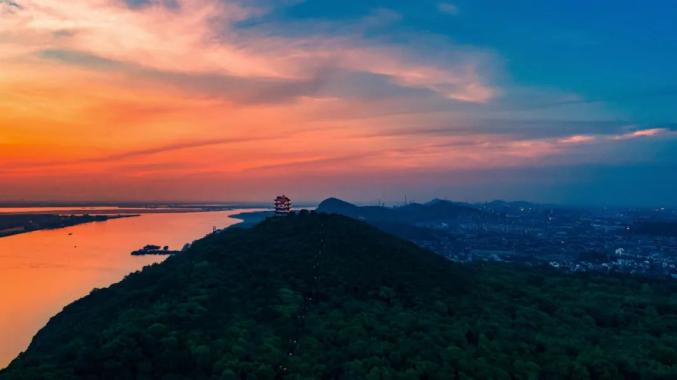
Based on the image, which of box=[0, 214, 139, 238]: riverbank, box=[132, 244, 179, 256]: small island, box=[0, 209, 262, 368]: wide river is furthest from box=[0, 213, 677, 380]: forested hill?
box=[0, 214, 139, 238]: riverbank

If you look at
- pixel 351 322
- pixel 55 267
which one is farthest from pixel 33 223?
pixel 351 322

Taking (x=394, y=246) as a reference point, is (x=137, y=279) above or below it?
below

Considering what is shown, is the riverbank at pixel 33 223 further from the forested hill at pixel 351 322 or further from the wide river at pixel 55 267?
the forested hill at pixel 351 322

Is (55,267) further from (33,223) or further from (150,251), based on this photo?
(33,223)

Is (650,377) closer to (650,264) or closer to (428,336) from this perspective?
(428,336)

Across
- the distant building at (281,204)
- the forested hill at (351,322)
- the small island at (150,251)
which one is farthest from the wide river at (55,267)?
the distant building at (281,204)

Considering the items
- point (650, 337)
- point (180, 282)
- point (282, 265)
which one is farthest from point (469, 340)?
point (180, 282)
